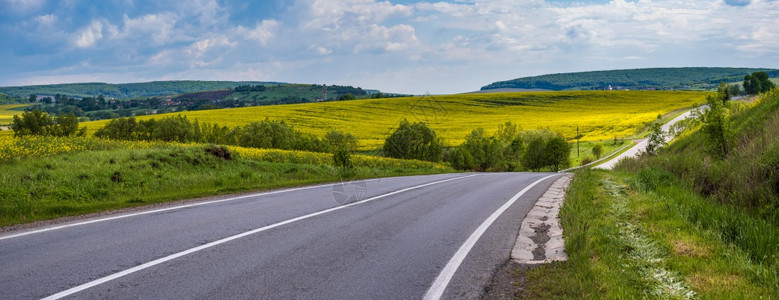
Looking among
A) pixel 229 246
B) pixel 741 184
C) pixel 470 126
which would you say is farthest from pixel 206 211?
pixel 470 126

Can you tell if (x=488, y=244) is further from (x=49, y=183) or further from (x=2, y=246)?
(x=49, y=183)

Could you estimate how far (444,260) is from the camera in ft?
21.2

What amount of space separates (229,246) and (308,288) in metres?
2.31

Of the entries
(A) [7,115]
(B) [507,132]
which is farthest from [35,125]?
(A) [7,115]

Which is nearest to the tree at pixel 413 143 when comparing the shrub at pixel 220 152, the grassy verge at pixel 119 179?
the grassy verge at pixel 119 179

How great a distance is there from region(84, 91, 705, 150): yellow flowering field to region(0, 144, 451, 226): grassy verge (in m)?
48.6

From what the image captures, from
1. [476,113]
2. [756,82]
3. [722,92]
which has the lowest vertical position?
[476,113]

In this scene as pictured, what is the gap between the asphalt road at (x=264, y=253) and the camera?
17.1ft

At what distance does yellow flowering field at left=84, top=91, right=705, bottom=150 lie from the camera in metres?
84.8

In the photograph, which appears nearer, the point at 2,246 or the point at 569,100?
the point at 2,246

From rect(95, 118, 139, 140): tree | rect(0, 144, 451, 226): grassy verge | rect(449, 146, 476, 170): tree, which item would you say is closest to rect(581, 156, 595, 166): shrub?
rect(449, 146, 476, 170): tree

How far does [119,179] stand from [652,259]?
14.0 metres

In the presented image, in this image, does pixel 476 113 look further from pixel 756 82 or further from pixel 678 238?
pixel 678 238

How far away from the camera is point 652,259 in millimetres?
5828
